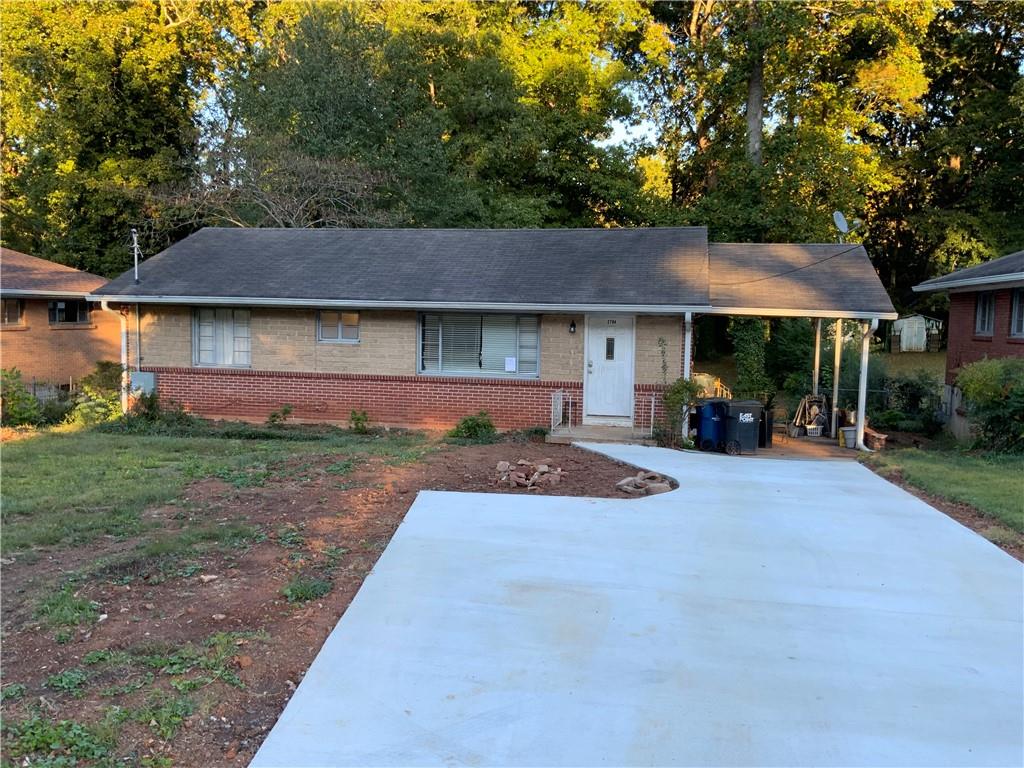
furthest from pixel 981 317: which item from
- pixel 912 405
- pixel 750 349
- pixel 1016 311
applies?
pixel 750 349

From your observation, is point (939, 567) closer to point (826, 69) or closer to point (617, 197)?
point (617, 197)

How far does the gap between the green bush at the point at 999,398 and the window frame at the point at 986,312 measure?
14.7 ft

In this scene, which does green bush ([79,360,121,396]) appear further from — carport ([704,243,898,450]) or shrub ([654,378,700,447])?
carport ([704,243,898,450])

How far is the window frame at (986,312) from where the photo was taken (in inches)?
664

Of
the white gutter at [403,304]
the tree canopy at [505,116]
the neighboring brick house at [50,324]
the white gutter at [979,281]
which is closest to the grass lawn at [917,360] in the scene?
the tree canopy at [505,116]

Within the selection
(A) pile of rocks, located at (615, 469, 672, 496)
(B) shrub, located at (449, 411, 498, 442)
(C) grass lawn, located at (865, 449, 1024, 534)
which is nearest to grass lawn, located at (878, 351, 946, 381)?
(C) grass lawn, located at (865, 449, 1024, 534)

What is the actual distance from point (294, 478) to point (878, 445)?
34.4 ft

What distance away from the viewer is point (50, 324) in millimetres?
20656

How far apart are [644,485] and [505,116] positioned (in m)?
21.0

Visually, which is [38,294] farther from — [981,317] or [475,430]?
[981,317]

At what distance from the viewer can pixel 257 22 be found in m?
32.6

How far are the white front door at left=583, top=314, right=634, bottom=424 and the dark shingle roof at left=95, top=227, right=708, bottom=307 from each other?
689 millimetres

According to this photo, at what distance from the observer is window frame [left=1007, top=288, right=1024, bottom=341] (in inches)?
604

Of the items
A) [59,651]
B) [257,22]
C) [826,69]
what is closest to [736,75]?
[826,69]
